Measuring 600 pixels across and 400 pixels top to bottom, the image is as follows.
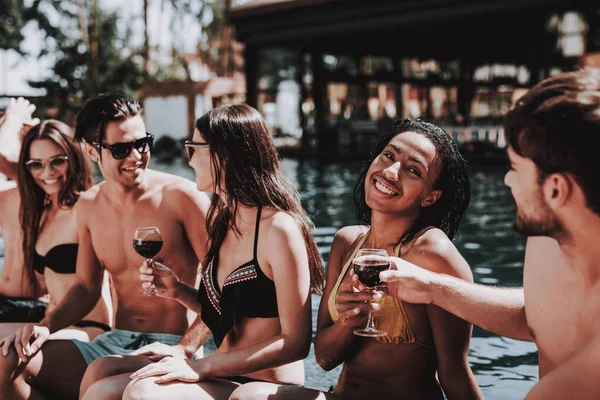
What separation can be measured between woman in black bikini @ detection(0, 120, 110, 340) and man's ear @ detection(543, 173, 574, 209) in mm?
2846

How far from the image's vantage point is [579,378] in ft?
5.99

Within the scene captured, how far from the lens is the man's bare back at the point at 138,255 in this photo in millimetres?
3744

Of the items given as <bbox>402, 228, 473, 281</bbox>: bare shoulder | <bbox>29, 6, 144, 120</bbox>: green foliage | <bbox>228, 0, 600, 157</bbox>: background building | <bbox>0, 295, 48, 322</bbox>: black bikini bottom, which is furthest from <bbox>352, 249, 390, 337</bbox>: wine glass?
<bbox>29, 6, 144, 120</bbox>: green foliage

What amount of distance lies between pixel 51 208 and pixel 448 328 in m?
2.74

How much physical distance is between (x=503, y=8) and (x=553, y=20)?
11998 mm

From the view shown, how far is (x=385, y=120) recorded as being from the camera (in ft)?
79.1

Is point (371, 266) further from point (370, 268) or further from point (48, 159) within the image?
point (48, 159)

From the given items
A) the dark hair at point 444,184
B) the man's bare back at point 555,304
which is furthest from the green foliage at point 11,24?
the man's bare back at point 555,304

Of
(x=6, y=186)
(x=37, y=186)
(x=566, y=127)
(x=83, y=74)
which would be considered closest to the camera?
(x=566, y=127)

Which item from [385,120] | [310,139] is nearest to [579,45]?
[385,120]

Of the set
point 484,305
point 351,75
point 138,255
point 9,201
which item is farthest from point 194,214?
point 351,75

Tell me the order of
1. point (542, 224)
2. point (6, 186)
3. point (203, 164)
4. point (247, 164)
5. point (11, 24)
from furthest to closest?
point (11, 24) < point (6, 186) < point (203, 164) < point (247, 164) < point (542, 224)

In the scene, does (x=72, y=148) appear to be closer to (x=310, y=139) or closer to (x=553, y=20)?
(x=310, y=139)

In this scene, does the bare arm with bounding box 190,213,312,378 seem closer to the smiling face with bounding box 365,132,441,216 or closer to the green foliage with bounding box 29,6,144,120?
the smiling face with bounding box 365,132,441,216
